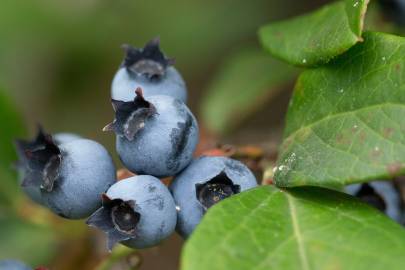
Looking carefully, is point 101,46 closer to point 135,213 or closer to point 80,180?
point 80,180

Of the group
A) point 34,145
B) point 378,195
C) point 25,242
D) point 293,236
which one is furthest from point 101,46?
point 293,236

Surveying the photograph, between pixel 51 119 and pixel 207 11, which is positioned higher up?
pixel 207 11

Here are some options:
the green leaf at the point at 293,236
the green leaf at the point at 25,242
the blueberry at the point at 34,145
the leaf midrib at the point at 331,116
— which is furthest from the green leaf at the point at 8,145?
the green leaf at the point at 293,236

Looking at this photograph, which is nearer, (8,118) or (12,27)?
(8,118)

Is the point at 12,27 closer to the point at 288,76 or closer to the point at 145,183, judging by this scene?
the point at 288,76

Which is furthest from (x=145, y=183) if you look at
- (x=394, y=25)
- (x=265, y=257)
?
(x=394, y=25)

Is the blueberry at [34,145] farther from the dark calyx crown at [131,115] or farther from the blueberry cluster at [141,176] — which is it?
the dark calyx crown at [131,115]
